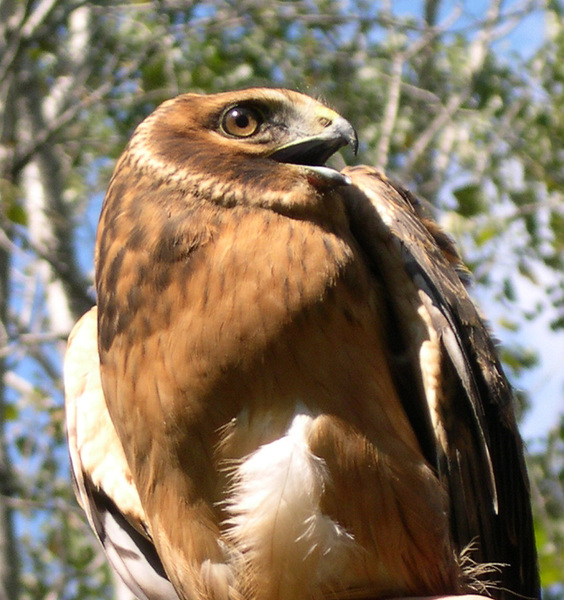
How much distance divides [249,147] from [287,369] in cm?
88

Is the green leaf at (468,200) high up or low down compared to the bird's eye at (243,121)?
down

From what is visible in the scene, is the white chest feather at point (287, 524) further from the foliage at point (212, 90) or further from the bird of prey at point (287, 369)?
the foliage at point (212, 90)

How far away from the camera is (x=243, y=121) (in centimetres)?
317

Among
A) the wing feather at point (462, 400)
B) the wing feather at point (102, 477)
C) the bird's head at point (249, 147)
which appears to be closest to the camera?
the bird's head at point (249, 147)

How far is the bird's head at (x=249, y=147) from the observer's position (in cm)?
300

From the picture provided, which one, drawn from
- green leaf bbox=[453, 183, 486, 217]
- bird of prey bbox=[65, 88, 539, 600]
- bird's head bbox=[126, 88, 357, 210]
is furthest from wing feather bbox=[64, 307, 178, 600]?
green leaf bbox=[453, 183, 486, 217]

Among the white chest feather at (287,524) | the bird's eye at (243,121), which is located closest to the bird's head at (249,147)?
the bird's eye at (243,121)

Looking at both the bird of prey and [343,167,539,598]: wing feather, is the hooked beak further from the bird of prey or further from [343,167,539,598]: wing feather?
[343,167,539,598]: wing feather

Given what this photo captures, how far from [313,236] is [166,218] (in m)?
0.55

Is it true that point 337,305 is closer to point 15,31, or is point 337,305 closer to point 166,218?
point 166,218

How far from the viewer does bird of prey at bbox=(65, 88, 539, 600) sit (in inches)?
112

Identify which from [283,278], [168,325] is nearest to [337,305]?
[283,278]

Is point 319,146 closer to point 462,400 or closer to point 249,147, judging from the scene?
point 249,147

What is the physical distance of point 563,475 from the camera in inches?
353
